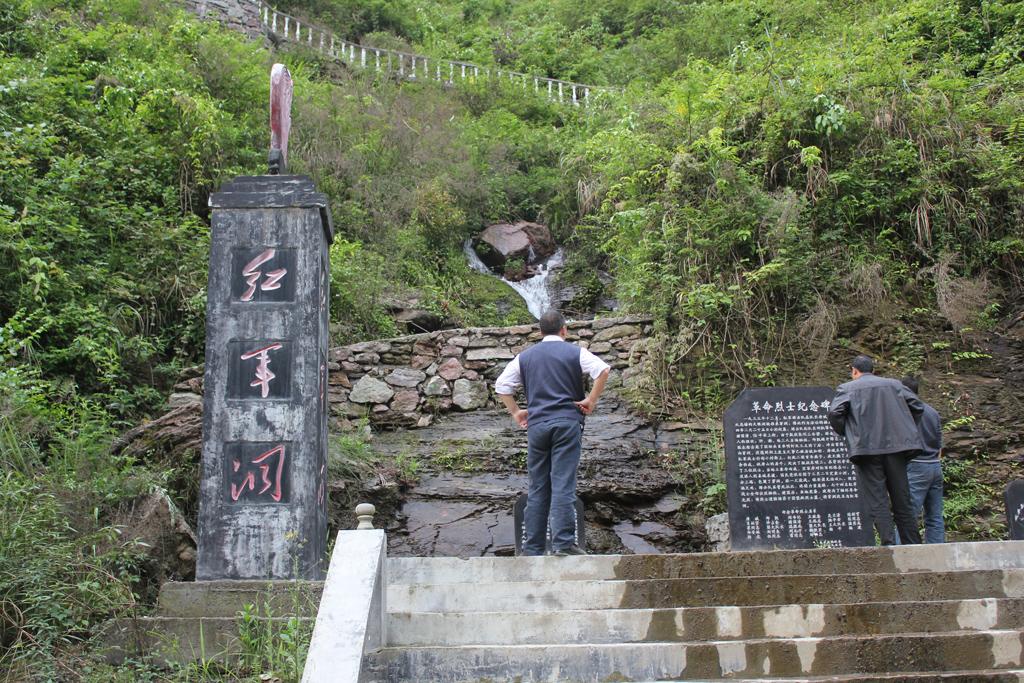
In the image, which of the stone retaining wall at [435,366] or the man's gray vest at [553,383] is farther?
the stone retaining wall at [435,366]

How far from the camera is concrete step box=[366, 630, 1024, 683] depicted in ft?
14.1

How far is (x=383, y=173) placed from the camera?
16.3 metres

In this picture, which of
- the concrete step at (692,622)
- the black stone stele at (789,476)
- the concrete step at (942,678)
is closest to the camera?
the concrete step at (942,678)

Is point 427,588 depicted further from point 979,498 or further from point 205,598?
point 979,498

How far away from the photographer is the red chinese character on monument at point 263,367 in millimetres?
6320

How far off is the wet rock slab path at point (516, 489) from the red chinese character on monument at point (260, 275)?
128 inches

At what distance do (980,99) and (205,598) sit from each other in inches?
444

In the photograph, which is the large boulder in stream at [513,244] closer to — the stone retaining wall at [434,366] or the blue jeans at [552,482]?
the stone retaining wall at [434,366]

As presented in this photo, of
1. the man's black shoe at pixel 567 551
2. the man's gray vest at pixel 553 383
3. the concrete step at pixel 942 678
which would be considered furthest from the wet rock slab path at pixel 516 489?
the concrete step at pixel 942 678

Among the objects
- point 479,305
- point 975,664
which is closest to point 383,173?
point 479,305

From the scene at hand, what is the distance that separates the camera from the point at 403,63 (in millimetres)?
23406

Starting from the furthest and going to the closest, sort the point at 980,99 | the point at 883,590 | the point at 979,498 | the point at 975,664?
the point at 980,99, the point at 979,498, the point at 883,590, the point at 975,664

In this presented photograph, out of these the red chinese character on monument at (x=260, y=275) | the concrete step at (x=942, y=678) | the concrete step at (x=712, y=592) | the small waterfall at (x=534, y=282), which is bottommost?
the concrete step at (x=942, y=678)

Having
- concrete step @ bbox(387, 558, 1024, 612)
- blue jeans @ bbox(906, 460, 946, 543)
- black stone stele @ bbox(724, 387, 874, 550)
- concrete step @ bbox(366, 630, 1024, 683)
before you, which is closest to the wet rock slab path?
black stone stele @ bbox(724, 387, 874, 550)
